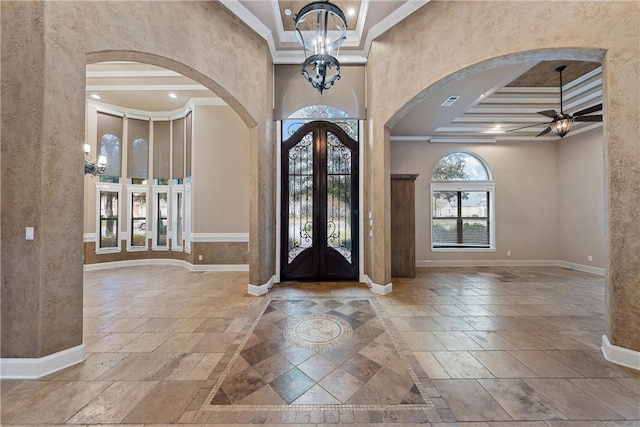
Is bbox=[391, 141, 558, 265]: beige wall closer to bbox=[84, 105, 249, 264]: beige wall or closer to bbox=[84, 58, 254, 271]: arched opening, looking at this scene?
bbox=[84, 105, 249, 264]: beige wall

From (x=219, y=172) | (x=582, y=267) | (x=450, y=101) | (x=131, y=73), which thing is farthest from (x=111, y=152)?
(x=582, y=267)

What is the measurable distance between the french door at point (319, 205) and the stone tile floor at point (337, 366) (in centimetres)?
103

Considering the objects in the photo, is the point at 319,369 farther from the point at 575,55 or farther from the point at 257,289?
the point at 575,55

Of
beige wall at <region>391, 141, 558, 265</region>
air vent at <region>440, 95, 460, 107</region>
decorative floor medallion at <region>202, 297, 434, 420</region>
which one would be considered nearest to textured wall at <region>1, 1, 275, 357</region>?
decorative floor medallion at <region>202, 297, 434, 420</region>

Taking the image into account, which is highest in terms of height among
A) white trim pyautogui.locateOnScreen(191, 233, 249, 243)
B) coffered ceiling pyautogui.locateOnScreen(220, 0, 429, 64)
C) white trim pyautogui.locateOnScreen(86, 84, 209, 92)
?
coffered ceiling pyautogui.locateOnScreen(220, 0, 429, 64)

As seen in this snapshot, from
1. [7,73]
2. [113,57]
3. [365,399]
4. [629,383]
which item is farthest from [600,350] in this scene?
[7,73]

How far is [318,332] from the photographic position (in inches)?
116

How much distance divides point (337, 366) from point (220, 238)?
5011 mm

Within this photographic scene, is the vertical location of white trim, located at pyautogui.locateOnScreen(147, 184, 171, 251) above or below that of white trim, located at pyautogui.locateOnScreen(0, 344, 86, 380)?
above

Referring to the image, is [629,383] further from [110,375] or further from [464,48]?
[110,375]

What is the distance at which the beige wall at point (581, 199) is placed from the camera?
20.1ft

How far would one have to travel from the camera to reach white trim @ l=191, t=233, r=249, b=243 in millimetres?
6395

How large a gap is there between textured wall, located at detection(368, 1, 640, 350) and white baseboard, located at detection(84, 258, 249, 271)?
5.28 metres

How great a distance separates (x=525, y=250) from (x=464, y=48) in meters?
6.35
